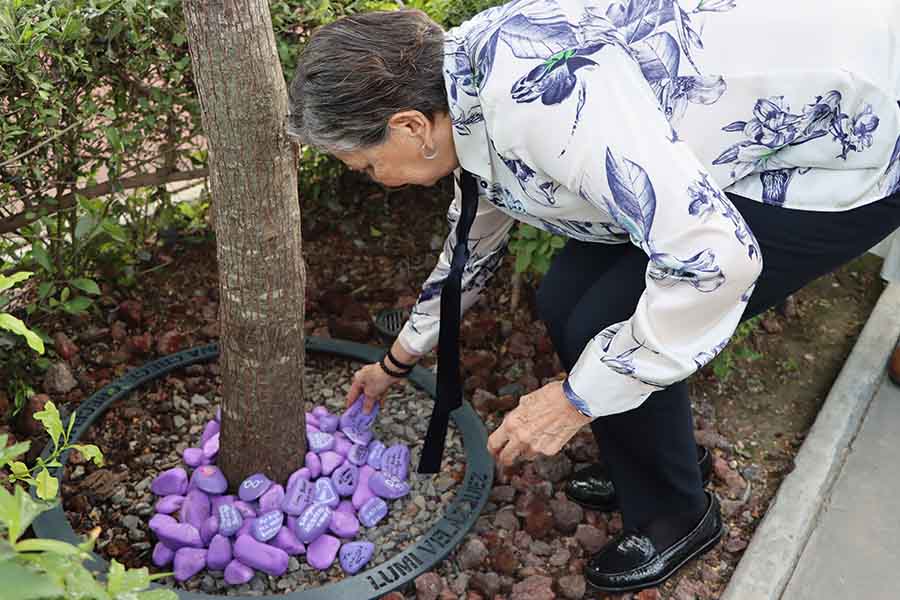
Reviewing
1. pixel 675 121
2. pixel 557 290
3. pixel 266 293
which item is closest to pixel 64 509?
pixel 266 293

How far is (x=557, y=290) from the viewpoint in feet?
7.23

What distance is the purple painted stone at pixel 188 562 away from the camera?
218 cm

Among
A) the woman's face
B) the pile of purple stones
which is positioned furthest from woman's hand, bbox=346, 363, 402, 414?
the woman's face

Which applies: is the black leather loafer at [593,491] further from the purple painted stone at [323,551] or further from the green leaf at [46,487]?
the green leaf at [46,487]

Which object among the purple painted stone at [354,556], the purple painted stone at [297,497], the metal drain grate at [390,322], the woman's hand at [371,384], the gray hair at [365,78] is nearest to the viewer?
the gray hair at [365,78]

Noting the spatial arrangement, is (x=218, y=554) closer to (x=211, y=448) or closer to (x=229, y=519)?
(x=229, y=519)

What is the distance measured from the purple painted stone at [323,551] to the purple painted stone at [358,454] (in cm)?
25

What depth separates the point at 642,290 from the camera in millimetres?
1933

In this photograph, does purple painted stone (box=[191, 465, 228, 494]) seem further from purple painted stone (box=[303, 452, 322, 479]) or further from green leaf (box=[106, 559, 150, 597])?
green leaf (box=[106, 559, 150, 597])

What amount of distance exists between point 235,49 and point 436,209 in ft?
6.06

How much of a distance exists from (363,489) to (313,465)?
147 mm

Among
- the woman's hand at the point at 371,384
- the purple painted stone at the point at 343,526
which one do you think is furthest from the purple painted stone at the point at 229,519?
the woman's hand at the point at 371,384

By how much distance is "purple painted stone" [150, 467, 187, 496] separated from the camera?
2354 mm

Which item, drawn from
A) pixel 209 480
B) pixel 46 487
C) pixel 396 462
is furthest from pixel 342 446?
pixel 46 487
